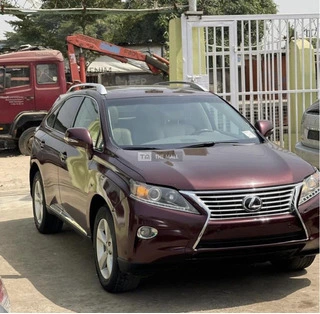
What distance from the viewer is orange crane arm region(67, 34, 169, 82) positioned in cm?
1832

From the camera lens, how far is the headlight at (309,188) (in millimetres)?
5000

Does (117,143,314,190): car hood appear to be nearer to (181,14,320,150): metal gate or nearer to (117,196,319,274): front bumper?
(117,196,319,274): front bumper

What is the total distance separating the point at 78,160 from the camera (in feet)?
19.9

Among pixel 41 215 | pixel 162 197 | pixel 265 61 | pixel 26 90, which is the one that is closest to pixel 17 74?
pixel 26 90

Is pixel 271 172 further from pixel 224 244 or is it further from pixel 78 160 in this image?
pixel 78 160

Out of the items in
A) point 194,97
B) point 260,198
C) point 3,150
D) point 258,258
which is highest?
point 194,97

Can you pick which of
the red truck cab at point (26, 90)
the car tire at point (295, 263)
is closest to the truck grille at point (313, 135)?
the car tire at point (295, 263)

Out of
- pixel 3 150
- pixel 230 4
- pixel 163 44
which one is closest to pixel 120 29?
pixel 163 44

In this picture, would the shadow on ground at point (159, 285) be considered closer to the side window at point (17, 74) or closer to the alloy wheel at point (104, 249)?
the alloy wheel at point (104, 249)

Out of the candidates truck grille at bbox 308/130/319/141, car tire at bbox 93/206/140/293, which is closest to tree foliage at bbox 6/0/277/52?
truck grille at bbox 308/130/319/141

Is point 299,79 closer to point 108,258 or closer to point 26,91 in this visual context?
point 26,91

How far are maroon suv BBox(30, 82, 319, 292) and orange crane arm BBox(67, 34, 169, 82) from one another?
39.5 ft

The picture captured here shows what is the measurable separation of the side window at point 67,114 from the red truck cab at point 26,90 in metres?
9.37

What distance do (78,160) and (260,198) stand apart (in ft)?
6.47
